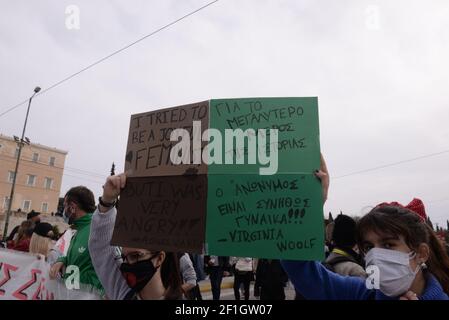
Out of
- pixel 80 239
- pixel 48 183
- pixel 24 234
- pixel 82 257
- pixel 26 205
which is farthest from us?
pixel 48 183

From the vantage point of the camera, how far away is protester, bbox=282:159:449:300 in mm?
1779

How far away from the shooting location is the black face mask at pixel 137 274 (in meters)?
2.18

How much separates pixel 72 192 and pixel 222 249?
6.63 feet

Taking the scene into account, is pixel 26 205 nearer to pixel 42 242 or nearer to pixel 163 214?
pixel 42 242

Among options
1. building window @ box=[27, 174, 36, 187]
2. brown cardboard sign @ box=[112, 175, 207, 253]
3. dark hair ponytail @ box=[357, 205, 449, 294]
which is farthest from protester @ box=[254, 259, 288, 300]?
building window @ box=[27, 174, 36, 187]

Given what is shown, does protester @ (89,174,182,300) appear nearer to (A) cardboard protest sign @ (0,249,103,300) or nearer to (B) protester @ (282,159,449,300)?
(A) cardboard protest sign @ (0,249,103,300)

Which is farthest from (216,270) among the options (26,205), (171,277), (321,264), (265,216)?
(26,205)

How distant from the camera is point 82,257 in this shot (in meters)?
2.71

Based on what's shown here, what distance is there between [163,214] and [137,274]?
482 mm

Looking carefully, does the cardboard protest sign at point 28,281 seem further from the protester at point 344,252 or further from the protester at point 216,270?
the protester at point 216,270

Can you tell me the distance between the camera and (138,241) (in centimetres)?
200

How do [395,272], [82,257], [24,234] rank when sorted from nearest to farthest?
1. [395,272]
2. [82,257]
3. [24,234]
